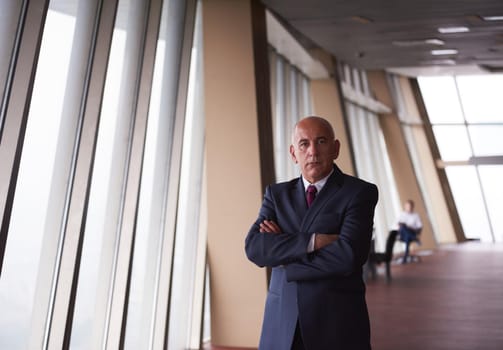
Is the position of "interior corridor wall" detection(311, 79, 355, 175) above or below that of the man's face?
above

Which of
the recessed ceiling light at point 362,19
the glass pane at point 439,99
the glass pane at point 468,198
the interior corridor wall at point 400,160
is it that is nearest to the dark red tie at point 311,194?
the recessed ceiling light at point 362,19

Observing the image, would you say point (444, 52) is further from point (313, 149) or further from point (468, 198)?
point (468, 198)

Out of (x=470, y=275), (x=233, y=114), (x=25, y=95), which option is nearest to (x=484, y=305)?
(x=470, y=275)

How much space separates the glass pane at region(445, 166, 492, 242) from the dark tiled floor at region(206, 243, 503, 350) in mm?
8726

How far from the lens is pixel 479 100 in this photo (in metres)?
18.8

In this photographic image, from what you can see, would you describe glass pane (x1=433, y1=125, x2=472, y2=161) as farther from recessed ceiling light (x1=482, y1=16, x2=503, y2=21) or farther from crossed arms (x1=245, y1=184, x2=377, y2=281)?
crossed arms (x1=245, y1=184, x2=377, y2=281)

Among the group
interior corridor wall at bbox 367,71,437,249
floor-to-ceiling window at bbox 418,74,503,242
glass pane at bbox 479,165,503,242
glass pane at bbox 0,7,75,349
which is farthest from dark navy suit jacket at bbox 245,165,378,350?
glass pane at bbox 479,165,503,242

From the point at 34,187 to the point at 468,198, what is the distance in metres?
19.4

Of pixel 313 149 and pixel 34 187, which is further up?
pixel 34 187

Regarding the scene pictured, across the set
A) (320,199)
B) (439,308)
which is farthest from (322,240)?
(439,308)

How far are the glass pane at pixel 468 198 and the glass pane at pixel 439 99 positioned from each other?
2054 millimetres

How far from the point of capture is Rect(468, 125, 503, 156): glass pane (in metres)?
18.8

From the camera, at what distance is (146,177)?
14.7ft

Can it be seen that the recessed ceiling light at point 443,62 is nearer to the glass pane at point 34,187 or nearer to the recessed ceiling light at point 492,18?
the recessed ceiling light at point 492,18
